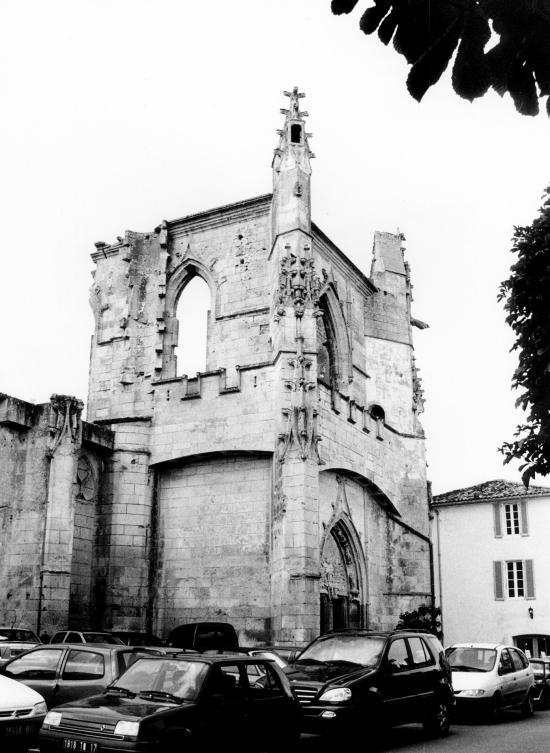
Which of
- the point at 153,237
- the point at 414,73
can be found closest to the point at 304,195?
the point at 153,237

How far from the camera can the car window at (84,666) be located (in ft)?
38.8

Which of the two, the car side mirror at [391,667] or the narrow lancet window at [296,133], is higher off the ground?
the narrow lancet window at [296,133]

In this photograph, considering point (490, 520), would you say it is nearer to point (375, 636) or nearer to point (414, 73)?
point (375, 636)

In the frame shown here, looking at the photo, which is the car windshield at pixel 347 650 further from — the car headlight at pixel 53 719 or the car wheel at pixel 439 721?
the car headlight at pixel 53 719

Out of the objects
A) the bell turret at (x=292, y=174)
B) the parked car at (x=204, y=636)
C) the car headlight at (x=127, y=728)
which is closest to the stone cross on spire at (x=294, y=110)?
the bell turret at (x=292, y=174)

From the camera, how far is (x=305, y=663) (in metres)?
13.8

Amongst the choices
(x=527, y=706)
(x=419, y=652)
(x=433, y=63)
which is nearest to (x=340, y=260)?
(x=527, y=706)

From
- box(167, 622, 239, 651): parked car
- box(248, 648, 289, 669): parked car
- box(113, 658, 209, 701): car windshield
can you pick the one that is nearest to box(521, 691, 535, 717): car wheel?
box(248, 648, 289, 669): parked car

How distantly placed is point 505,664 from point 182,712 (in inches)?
399

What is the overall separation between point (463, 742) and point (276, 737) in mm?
4380

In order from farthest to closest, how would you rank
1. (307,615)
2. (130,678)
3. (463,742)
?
(307,615) < (463,742) < (130,678)

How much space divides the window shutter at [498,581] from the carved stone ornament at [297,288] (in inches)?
787

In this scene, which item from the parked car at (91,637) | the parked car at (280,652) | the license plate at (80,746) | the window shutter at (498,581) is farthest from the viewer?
the window shutter at (498,581)

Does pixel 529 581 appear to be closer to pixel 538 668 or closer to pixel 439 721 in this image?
pixel 538 668
